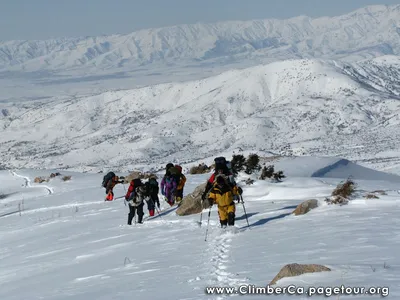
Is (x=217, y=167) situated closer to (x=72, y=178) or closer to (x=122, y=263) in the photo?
(x=122, y=263)

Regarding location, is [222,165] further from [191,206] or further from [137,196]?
[137,196]

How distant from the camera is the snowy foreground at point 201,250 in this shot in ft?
25.0

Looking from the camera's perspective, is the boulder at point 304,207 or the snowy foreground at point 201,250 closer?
the snowy foreground at point 201,250

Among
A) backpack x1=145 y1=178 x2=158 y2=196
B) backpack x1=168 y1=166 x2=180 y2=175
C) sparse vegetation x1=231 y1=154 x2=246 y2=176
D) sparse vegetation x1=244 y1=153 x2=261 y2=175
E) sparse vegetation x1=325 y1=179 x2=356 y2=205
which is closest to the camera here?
sparse vegetation x1=325 y1=179 x2=356 y2=205

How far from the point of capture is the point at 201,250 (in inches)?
417

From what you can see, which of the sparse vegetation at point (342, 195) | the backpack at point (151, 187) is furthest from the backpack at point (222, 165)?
the backpack at point (151, 187)

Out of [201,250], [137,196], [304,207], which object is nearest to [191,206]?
[137,196]

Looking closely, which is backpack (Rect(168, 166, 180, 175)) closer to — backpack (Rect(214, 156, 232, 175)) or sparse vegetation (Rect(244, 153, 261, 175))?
backpack (Rect(214, 156, 232, 175))

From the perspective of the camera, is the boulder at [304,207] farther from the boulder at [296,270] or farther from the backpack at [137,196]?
the boulder at [296,270]

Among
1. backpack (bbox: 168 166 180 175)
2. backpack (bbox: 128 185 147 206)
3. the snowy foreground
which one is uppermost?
backpack (bbox: 168 166 180 175)

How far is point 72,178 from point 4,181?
9.36 metres

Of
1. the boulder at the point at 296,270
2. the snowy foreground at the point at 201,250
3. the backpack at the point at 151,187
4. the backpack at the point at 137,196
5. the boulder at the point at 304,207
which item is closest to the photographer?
the boulder at the point at 296,270

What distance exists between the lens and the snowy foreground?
7.63 metres

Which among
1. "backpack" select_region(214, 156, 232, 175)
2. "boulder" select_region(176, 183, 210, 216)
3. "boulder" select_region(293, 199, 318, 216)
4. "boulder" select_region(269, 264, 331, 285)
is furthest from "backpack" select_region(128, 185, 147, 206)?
"boulder" select_region(269, 264, 331, 285)
